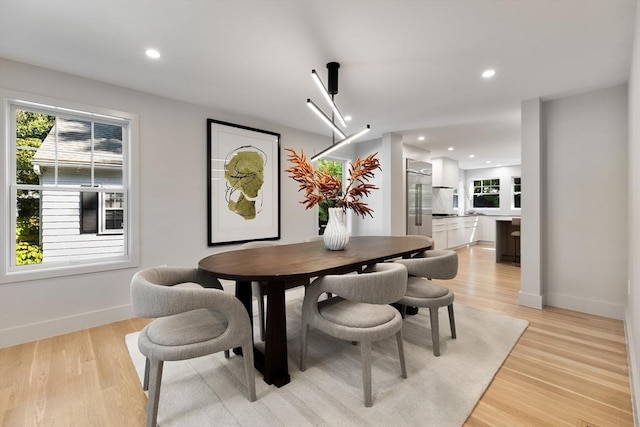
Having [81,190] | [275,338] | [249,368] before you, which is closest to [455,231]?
[275,338]

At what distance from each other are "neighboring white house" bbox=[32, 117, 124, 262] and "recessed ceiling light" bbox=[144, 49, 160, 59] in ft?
3.61

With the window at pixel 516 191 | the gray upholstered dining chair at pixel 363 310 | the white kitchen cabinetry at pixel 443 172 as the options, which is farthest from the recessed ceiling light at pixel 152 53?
the window at pixel 516 191

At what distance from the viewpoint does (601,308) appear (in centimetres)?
298

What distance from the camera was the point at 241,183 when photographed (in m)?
3.85

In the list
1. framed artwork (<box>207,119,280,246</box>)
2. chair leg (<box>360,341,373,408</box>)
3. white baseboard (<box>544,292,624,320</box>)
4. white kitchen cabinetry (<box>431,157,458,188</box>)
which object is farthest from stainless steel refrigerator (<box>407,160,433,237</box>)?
chair leg (<box>360,341,373,408</box>)

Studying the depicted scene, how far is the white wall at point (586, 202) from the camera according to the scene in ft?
9.51

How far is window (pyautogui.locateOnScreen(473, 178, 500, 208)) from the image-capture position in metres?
8.80

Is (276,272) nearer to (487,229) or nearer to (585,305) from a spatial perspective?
(585,305)

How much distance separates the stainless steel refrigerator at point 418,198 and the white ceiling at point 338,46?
2.18m

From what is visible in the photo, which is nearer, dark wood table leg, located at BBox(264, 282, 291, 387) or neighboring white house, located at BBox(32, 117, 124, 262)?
dark wood table leg, located at BBox(264, 282, 291, 387)

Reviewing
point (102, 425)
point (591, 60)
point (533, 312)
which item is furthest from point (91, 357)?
point (591, 60)

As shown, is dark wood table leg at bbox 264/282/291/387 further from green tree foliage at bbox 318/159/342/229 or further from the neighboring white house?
green tree foliage at bbox 318/159/342/229

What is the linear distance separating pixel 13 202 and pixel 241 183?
2149 millimetres

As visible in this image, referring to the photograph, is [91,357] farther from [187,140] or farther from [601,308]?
[601,308]
